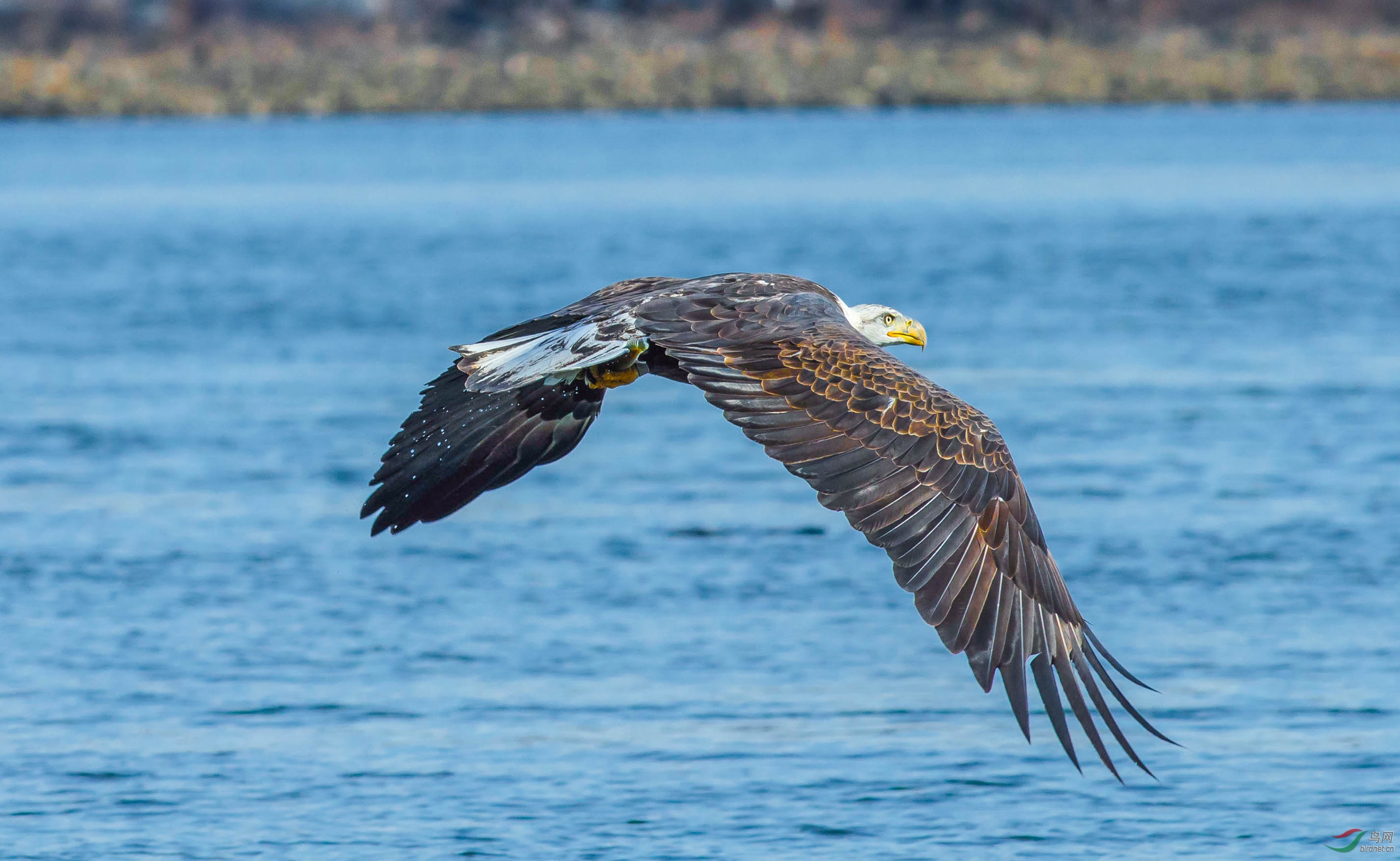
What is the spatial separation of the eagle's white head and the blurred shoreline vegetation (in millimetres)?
51607

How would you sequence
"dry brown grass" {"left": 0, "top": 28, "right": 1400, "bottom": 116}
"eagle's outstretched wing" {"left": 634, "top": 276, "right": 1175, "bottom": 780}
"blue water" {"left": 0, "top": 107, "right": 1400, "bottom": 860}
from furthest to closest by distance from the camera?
1. "dry brown grass" {"left": 0, "top": 28, "right": 1400, "bottom": 116}
2. "blue water" {"left": 0, "top": 107, "right": 1400, "bottom": 860}
3. "eagle's outstretched wing" {"left": 634, "top": 276, "right": 1175, "bottom": 780}

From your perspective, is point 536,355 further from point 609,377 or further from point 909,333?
point 909,333

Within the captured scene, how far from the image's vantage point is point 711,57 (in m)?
59.9

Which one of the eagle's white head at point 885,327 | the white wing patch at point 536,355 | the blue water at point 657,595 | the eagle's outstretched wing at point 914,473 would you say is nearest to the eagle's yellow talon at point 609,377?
the white wing patch at point 536,355

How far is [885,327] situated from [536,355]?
52.7 inches

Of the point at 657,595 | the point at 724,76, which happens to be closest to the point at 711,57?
the point at 724,76

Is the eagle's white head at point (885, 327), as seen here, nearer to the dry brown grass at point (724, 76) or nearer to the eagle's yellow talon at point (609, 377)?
the eagle's yellow talon at point (609, 377)

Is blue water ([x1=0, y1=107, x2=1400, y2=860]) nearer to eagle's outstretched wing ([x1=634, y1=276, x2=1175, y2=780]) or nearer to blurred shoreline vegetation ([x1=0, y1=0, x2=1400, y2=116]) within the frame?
eagle's outstretched wing ([x1=634, y1=276, x2=1175, y2=780])

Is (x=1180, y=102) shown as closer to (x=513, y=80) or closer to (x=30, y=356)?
(x=513, y=80)

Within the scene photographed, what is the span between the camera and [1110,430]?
15078mm

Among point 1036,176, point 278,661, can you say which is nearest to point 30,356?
point 278,661

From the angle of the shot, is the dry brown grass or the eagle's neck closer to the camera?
the eagle's neck

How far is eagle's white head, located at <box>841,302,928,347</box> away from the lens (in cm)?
757

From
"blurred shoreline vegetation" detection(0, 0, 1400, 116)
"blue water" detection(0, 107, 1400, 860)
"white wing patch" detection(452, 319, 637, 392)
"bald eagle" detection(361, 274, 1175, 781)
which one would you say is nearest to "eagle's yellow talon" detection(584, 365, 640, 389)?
"bald eagle" detection(361, 274, 1175, 781)
